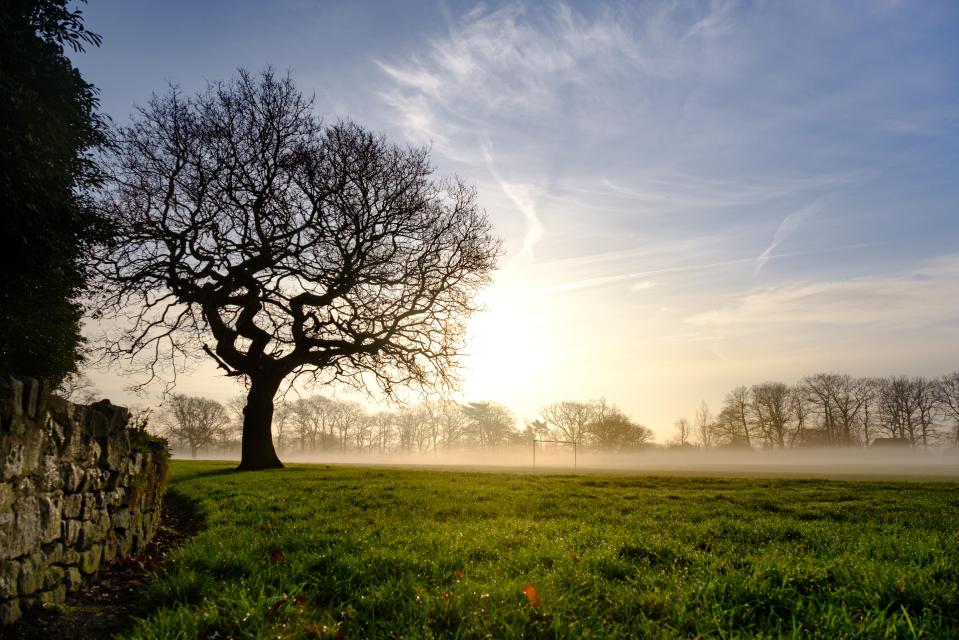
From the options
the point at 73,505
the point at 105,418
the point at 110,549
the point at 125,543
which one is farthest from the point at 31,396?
the point at 125,543

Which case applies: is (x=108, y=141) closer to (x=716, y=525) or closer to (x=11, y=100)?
(x=11, y=100)

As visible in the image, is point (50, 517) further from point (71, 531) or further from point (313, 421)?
point (313, 421)

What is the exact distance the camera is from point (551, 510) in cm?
1069

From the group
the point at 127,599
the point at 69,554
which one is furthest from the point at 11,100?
the point at 127,599

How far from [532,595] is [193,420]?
99143 millimetres

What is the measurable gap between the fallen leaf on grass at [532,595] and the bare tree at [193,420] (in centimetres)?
9602

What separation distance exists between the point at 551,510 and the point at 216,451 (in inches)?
4169

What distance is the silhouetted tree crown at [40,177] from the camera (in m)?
10.4

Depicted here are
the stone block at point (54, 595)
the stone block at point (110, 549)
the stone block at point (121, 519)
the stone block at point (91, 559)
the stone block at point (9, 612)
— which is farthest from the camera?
the stone block at point (121, 519)

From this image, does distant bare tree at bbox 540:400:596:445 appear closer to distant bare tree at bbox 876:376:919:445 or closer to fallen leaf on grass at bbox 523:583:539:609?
distant bare tree at bbox 876:376:919:445

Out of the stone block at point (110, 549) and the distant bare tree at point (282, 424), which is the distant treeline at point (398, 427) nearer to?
the distant bare tree at point (282, 424)

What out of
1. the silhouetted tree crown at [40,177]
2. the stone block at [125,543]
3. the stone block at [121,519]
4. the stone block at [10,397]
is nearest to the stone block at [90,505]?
the stone block at [121,519]

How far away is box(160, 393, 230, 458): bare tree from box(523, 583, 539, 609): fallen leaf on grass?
315 ft

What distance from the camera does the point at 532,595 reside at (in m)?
4.44
